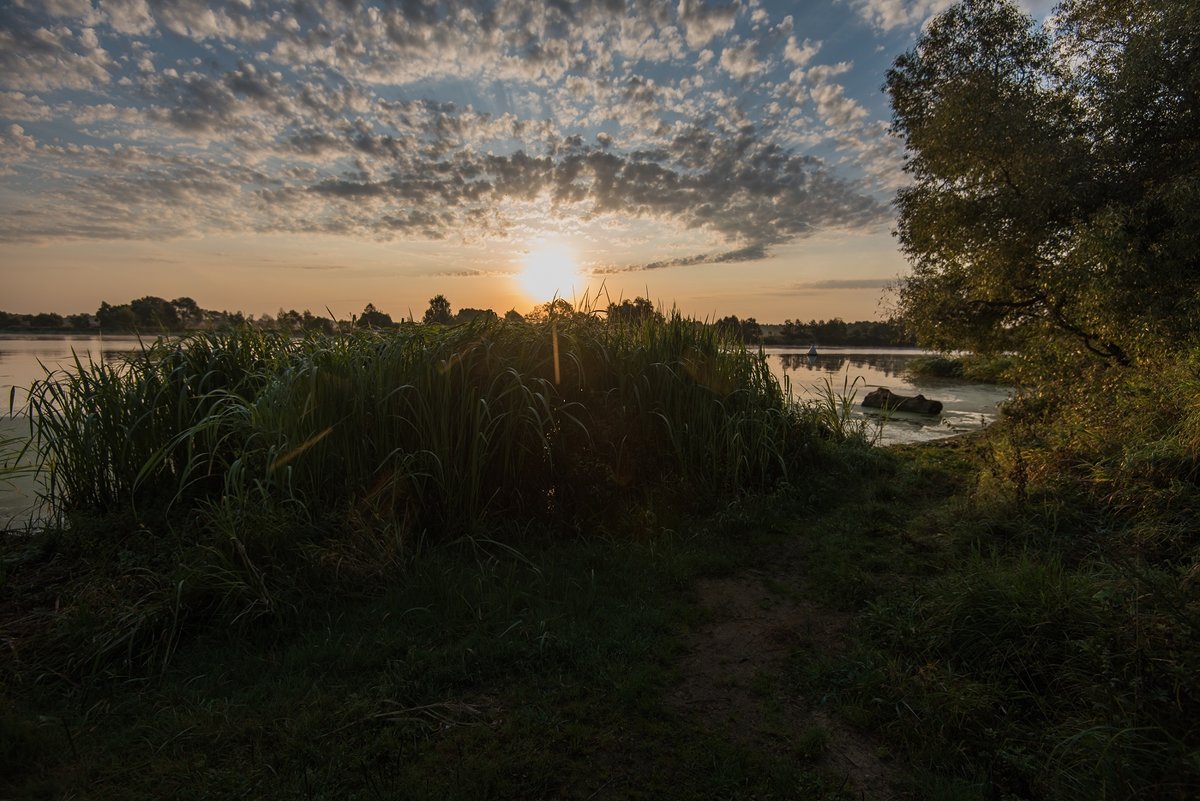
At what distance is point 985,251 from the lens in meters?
8.73

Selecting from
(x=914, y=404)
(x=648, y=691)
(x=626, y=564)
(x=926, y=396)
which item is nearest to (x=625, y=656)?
(x=648, y=691)

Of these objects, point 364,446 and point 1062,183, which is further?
point 1062,183

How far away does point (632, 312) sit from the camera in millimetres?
6730

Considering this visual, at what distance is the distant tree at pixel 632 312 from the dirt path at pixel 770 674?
3.26m

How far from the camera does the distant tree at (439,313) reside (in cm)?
604

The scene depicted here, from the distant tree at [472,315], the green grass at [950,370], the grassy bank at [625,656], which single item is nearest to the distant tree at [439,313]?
the distant tree at [472,315]

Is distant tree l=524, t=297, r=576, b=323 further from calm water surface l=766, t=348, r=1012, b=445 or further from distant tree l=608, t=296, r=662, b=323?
calm water surface l=766, t=348, r=1012, b=445

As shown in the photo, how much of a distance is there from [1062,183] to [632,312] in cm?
631

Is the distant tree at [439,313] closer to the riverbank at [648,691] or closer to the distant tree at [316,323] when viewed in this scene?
the distant tree at [316,323]

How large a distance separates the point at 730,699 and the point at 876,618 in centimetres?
113

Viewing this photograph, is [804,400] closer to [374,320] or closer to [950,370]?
[374,320]

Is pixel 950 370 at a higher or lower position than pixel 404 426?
lower

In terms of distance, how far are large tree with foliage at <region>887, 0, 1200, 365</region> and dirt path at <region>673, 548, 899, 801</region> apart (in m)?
6.15

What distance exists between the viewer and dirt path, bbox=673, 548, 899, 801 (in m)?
2.28
